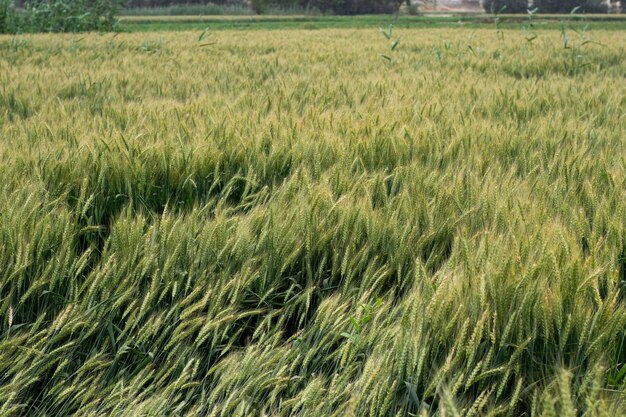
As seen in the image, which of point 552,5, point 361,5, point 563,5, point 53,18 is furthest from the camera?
point 552,5

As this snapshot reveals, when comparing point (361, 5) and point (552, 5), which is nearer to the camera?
point (361, 5)

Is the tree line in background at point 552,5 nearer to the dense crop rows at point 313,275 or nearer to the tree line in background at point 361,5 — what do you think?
the tree line in background at point 361,5

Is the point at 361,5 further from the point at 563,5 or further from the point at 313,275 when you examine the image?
the point at 313,275

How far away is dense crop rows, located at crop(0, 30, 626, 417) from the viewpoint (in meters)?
0.90

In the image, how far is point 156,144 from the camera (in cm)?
173

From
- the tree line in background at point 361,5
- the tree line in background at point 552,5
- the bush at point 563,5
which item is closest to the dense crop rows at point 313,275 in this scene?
the tree line in background at point 361,5

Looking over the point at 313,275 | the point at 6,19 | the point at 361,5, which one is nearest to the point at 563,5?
the point at 361,5

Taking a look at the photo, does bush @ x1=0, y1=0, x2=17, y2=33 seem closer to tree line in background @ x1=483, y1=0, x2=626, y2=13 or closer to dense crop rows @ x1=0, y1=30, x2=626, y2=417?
dense crop rows @ x1=0, y1=30, x2=626, y2=417

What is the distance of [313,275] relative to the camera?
129 cm

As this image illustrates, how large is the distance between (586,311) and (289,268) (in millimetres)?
614

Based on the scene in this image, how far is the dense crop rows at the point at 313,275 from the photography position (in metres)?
0.90

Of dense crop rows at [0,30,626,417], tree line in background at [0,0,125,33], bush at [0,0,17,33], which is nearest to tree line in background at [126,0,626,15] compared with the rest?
tree line in background at [0,0,125,33]

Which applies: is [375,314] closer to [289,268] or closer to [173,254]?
[289,268]

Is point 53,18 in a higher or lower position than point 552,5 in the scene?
lower
